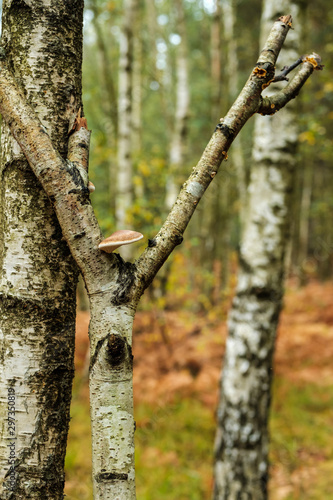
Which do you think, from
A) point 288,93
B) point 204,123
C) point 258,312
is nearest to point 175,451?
point 258,312

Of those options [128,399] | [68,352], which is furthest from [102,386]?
[68,352]

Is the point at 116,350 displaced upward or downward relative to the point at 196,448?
upward

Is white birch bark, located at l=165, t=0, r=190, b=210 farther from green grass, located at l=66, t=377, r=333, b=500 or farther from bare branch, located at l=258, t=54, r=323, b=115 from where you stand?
bare branch, located at l=258, t=54, r=323, b=115

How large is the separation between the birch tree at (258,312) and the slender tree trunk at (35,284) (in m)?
2.76

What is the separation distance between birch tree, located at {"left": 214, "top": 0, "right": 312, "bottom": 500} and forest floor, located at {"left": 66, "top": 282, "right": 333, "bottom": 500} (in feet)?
5.77

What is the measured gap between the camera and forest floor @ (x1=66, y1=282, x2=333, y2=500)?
16.9 ft

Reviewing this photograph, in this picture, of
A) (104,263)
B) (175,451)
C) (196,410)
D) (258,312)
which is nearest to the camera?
(104,263)

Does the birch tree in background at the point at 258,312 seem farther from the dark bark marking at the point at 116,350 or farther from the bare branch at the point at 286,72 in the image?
the dark bark marking at the point at 116,350

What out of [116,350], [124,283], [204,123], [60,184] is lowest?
[116,350]

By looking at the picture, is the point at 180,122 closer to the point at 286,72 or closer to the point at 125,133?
the point at 125,133

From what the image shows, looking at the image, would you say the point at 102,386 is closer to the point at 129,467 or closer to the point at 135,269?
the point at 129,467

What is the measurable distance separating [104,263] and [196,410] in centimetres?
615

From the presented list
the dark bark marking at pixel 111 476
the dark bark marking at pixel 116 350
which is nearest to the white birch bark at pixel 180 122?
the dark bark marking at pixel 116 350

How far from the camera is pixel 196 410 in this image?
661cm
